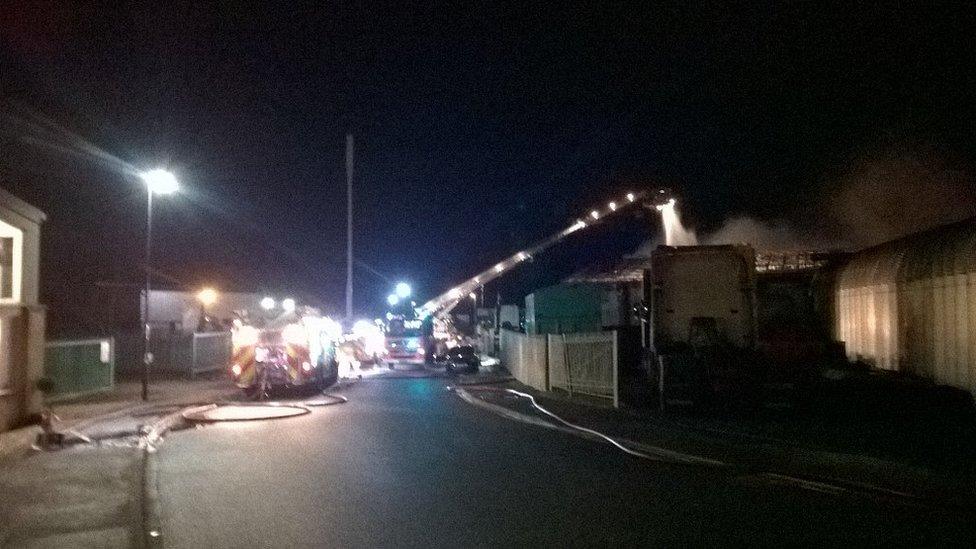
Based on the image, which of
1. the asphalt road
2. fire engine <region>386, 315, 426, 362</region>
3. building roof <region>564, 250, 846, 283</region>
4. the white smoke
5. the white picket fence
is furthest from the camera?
the white smoke

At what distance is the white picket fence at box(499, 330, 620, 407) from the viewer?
71.9 ft

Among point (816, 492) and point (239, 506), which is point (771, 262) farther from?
point (239, 506)

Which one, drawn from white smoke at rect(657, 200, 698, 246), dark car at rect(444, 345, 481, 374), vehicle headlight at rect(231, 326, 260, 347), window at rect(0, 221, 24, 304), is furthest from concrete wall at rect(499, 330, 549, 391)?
window at rect(0, 221, 24, 304)

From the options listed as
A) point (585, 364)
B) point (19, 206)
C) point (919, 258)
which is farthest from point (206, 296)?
point (919, 258)

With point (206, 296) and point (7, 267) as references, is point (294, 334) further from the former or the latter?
point (206, 296)

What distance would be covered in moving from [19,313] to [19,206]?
188cm

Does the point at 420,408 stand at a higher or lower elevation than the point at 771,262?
lower

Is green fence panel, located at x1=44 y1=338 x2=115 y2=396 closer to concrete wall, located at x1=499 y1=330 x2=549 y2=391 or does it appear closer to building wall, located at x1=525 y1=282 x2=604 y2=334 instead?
concrete wall, located at x1=499 y1=330 x2=549 y2=391

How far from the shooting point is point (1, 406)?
54.0 ft

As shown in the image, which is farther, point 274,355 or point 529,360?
point 529,360

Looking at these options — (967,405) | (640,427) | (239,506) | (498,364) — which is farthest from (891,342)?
(498,364)

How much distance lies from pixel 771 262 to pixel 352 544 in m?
26.0

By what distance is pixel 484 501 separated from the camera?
11023 millimetres

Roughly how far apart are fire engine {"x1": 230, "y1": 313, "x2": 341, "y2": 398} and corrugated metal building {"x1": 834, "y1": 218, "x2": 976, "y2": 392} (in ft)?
46.1
